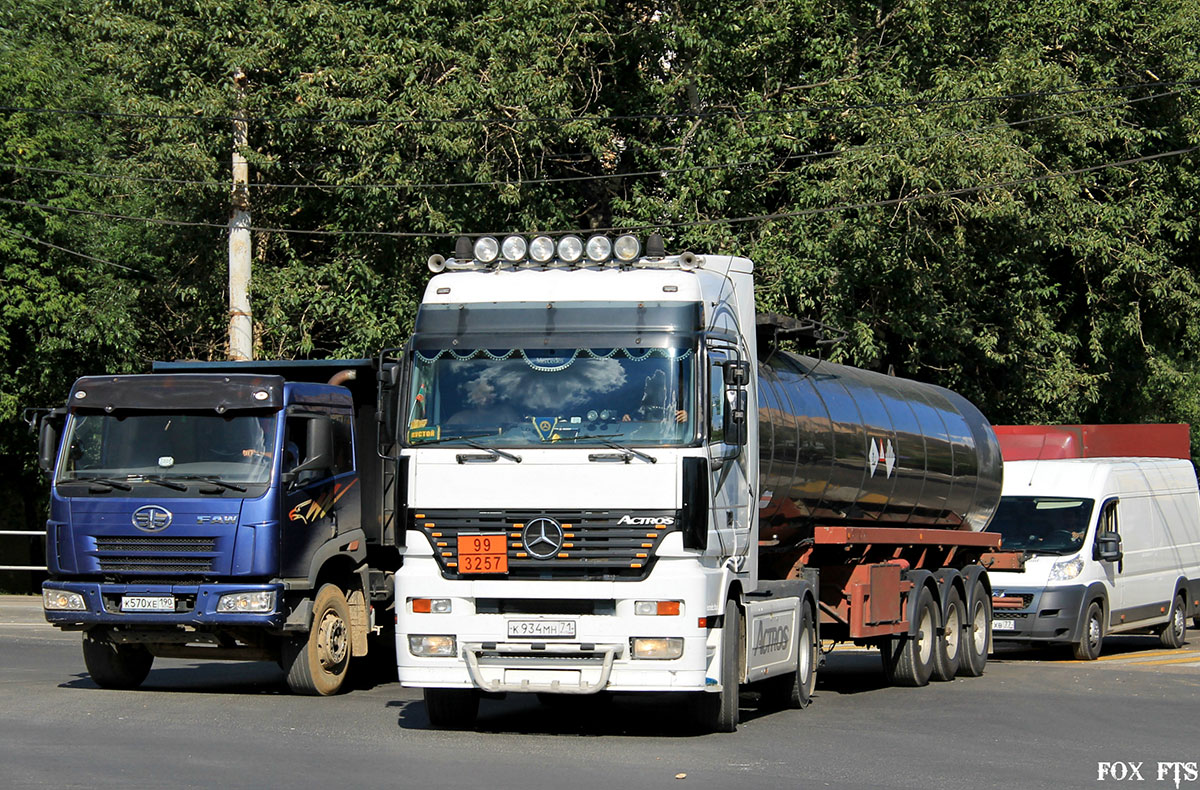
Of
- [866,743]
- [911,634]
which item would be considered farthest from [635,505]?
[911,634]

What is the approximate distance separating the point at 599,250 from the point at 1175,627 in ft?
49.2

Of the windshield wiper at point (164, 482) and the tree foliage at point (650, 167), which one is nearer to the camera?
the windshield wiper at point (164, 482)

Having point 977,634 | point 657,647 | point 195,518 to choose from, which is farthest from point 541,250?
point 977,634

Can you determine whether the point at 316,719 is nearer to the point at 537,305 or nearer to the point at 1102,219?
the point at 537,305

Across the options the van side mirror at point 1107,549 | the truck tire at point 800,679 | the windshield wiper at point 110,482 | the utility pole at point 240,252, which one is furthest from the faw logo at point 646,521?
the utility pole at point 240,252

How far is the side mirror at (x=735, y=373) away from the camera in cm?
1223

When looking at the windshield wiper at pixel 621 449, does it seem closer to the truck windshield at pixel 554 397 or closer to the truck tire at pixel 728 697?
the truck windshield at pixel 554 397

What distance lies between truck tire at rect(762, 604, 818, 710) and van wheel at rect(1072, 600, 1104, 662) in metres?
7.38

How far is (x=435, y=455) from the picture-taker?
1199cm

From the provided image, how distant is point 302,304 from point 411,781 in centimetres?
1895

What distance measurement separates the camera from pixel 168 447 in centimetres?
1444

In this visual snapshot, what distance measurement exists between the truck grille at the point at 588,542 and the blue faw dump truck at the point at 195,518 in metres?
2.31

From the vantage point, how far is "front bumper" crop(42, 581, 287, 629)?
46.3 feet

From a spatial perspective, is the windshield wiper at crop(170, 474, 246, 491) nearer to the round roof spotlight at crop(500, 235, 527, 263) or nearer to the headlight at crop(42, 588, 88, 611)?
the headlight at crop(42, 588, 88, 611)
